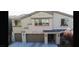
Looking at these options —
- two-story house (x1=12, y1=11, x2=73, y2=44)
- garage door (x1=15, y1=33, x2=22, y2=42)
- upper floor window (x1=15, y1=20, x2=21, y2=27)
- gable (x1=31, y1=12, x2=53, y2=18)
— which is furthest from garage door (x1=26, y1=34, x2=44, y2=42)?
gable (x1=31, y1=12, x2=53, y2=18)

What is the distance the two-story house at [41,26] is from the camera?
10.6ft

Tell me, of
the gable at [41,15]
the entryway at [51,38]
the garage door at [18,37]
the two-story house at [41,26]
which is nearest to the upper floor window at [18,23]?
the two-story house at [41,26]

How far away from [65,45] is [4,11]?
1.47 metres

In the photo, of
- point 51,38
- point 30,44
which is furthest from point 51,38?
point 30,44

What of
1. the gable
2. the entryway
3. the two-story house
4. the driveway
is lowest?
the driveway

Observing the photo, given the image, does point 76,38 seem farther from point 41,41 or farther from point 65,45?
point 41,41

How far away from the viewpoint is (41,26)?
3.25 meters

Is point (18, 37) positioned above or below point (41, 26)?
below

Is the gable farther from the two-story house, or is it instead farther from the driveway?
the driveway

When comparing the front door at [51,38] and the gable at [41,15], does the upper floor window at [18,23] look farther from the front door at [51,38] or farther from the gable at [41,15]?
the front door at [51,38]

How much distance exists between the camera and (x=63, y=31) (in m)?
3.24

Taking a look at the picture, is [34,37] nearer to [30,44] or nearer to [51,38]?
[30,44]

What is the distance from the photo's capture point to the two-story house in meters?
3.22
